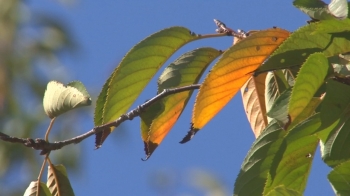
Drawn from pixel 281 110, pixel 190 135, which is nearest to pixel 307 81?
pixel 281 110

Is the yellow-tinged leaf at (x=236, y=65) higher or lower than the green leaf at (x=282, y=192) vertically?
higher

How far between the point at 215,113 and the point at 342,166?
275 millimetres

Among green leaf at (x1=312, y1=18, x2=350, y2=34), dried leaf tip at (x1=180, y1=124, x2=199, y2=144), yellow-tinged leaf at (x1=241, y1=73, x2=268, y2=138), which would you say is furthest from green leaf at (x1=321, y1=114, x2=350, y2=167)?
yellow-tinged leaf at (x1=241, y1=73, x2=268, y2=138)

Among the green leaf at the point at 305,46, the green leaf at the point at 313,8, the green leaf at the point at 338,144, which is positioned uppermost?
the green leaf at the point at 313,8

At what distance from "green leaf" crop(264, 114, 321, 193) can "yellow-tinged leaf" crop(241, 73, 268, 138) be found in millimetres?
255

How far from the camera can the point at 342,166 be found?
68 centimetres

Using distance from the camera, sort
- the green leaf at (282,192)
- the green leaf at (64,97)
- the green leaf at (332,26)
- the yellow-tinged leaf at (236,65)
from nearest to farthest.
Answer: the green leaf at (282,192) → the green leaf at (332,26) → the yellow-tinged leaf at (236,65) → the green leaf at (64,97)

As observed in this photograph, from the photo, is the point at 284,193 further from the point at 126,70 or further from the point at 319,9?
the point at 126,70

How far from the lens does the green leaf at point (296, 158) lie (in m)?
0.77

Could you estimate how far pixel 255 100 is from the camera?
1.15 m

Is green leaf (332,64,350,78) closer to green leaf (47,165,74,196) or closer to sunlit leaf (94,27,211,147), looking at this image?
sunlit leaf (94,27,211,147)

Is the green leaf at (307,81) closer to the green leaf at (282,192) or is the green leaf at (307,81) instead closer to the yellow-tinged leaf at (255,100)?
the green leaf at (282,192)

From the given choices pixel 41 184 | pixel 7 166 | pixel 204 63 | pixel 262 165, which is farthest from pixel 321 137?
pixel 7 166

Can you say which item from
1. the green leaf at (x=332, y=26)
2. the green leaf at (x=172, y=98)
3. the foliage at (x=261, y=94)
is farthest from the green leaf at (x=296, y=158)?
the green leaf at (x=172, y=98)
